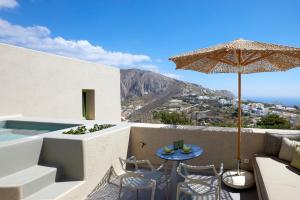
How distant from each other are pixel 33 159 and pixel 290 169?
4104mm

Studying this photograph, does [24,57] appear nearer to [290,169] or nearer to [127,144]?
[127,144]

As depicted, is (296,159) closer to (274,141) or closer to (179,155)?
(274,141)

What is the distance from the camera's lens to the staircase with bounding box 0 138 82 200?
3197 mm

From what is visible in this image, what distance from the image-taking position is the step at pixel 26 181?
10.4 ft

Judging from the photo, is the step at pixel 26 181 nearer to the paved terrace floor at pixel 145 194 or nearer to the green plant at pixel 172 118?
the paved terrace floor at pixel 145 194

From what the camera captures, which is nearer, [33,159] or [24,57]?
[33,159]

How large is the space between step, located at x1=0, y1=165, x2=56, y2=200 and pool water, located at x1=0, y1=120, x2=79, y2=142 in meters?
1.78

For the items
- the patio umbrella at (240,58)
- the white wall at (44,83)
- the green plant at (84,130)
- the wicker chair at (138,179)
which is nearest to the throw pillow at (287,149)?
the patio umbrella at (240,58)

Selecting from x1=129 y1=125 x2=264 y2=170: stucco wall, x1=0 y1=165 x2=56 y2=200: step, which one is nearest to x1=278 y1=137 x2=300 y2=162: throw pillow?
x1=129 y1=125 x2=264 y2=170: stucco wall

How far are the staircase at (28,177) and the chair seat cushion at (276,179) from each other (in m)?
2.74

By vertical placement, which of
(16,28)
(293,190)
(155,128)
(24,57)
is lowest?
(293,190)

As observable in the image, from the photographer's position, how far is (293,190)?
3027mm

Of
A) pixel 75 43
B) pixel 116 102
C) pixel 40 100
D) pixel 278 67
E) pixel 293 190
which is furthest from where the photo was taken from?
pixel 75 43

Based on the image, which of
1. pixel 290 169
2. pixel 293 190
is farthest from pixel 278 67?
pixel 293 190
